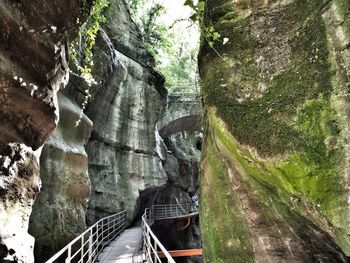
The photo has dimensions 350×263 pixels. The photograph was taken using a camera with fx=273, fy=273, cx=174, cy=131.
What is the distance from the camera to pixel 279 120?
2.99 metres

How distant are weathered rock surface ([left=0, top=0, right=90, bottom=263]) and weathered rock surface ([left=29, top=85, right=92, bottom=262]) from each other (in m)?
1.77

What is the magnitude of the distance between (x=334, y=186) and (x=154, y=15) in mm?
15866

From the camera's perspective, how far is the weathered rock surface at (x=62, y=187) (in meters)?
5.53

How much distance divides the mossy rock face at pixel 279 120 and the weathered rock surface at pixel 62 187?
331 centimetres

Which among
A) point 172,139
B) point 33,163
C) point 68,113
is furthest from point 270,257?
point 172,139

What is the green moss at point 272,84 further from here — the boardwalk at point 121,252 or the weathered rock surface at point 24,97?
the boardwalk at point 121,252

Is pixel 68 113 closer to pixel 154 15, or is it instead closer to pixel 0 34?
pixel 0 34

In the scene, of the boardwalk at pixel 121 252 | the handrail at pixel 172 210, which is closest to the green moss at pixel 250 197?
the boardwalk at pixel 121 252

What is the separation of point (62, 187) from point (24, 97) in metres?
3.14

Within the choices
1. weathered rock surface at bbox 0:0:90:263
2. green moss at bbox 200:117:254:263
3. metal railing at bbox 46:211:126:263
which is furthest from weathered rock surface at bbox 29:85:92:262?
green moss at bbox 200:117:254:263

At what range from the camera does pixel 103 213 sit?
11.1 meters

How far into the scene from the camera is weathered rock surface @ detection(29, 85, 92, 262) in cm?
553

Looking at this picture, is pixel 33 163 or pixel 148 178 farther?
pixel 148 178

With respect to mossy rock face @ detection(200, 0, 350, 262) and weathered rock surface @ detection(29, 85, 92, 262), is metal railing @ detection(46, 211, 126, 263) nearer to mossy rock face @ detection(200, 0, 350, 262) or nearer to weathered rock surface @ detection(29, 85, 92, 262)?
weathered rock surface @ detection(29, 85, 92, 262)
